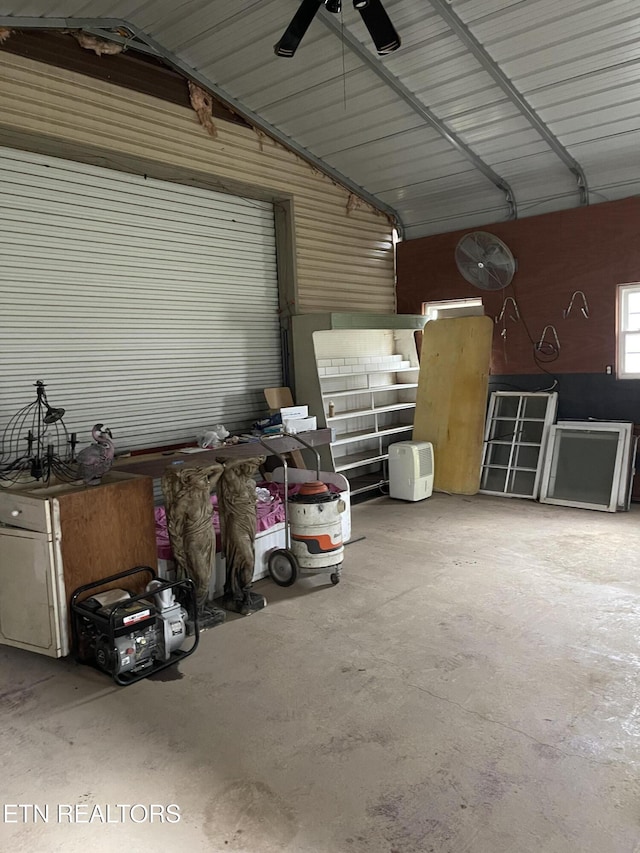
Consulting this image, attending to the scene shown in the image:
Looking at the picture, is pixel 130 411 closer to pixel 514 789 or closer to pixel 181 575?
pixel 181 575

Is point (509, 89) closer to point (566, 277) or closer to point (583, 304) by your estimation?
point (566, 277)

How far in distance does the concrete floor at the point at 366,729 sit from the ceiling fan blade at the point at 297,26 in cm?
368

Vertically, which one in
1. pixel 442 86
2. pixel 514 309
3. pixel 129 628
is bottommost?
pixel 129 628

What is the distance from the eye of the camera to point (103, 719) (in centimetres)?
295

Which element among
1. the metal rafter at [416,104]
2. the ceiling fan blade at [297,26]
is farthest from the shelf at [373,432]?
the ceiling fan blade at [297,26]

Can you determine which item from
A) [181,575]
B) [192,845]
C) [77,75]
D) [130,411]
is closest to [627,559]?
[181,575]

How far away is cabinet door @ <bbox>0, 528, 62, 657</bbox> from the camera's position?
3.30 meters

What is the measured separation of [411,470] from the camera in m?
6.84

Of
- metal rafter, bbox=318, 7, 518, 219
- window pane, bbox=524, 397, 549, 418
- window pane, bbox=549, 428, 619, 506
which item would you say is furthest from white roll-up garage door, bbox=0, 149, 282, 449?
window pane, bbox=549, 428, 619, 506

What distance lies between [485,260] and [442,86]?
1778 millimetres

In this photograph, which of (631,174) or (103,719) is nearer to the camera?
(103,719)

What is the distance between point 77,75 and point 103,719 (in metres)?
4.58

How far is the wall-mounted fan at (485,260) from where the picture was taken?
6516mm

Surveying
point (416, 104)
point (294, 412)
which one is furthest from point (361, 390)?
point (416, 104)
